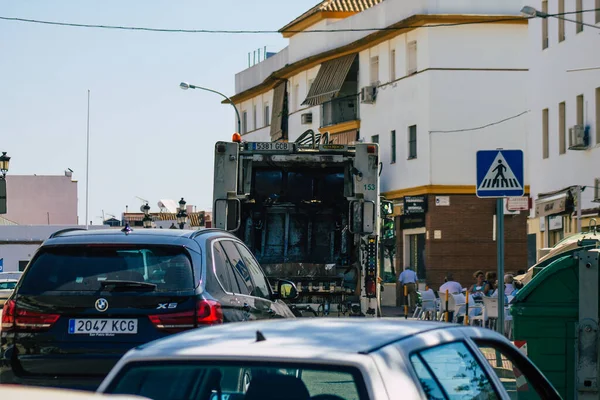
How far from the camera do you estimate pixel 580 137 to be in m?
34.1

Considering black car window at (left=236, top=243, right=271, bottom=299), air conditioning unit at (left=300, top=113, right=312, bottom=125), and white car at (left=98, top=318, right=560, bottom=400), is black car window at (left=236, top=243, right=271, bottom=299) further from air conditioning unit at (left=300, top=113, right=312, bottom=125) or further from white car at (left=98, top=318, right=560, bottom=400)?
air conditioning unit at (left=300, top=113, right=312, bottom=125)

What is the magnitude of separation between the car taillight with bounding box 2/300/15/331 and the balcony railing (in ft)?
144

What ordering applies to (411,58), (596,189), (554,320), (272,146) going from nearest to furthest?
(554,320)
(272,146)
(596,189)
(411,58)

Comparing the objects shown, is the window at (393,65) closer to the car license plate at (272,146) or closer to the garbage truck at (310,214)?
the garbage truck at (310,214)

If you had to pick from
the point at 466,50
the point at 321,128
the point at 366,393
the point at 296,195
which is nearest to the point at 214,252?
the point at 366,393

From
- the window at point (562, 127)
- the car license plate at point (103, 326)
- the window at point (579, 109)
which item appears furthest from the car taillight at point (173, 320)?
the window at point (562, 127)

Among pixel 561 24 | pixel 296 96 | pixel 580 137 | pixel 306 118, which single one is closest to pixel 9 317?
pixel 580 137

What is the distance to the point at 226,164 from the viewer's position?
19.7 m

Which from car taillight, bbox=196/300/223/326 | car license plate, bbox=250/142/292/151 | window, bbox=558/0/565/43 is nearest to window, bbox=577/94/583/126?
window, bbox=558/0/565/43

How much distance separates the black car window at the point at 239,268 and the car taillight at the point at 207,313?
3.43 ft

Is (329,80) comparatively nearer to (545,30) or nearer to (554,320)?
(545,30)

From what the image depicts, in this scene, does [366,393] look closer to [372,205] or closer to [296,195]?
[372,205]

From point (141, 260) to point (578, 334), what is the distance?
333 cm

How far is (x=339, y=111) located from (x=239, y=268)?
43.8 meters
